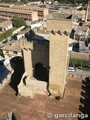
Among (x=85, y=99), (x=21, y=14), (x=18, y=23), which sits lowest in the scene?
(x=85, y=99)

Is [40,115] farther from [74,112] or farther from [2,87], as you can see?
[2,87]

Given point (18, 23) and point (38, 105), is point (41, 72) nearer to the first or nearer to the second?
point (38, 105)

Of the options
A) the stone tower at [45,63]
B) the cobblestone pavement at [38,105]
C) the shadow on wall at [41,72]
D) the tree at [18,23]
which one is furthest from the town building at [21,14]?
the cobblestone pavement at [38,105]

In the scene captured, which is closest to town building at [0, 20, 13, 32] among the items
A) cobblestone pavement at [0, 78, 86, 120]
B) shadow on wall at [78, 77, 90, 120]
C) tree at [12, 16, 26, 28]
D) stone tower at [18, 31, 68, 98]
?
tree at [12, 16, 26, 28]

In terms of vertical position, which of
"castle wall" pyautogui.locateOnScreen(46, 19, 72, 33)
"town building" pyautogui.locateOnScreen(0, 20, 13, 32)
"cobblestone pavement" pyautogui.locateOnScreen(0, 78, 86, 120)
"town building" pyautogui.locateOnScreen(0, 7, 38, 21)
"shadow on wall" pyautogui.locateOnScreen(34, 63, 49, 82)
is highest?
"castle wall" pyautogui.locateOnScreen(46, 19, 72, 33)

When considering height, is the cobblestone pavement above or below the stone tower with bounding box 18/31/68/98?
below

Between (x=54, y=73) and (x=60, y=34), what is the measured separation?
5243 millimetres

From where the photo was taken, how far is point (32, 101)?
2445cm

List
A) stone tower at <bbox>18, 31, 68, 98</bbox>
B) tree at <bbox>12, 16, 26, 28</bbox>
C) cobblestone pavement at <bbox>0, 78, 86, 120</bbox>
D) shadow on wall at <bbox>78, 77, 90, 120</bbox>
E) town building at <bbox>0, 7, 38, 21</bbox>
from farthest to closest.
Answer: town building at <bbox>0, 7, 38, 21</bbox> < tree at <bbox>12, 16, 26, 28</bbox> < shadow on wall at <bbox>78, 77, 90, 120</bbox> < cobblestone pavement at <bbox>0, 78, 86, 120</bbox> < stone tower at <bbox>18, 31, 68, 98</bbox>

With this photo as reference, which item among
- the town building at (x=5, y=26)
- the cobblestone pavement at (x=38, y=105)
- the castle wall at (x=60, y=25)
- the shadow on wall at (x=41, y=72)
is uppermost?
the castle wall at (x=60, y=25)

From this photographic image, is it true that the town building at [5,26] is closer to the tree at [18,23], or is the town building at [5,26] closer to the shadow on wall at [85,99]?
the tree at [18,23]

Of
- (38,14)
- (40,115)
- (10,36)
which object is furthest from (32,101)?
(38,14)

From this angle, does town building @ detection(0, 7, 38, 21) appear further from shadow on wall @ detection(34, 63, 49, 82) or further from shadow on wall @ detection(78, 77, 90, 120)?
shadow on wall @ detection(78, 77, 90, 120)

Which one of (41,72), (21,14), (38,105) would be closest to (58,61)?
(41,72)
